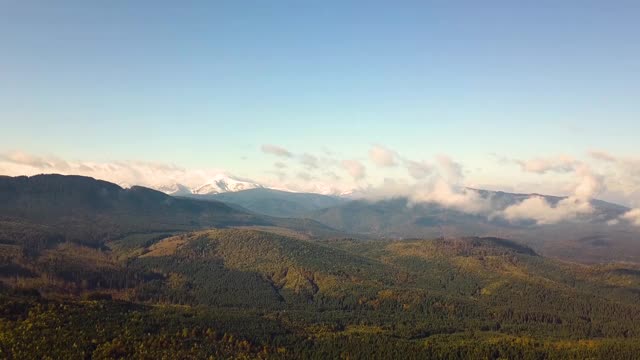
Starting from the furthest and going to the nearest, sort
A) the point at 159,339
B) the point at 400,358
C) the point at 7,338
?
the point at 400,358, the point at 159,339, the point at 7,338

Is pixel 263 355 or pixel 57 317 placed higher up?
pixel 57 317

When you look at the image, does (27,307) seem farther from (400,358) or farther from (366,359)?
(400,358)

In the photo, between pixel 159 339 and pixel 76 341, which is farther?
pixel 159 339

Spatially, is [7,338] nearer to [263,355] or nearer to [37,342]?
[37,342]

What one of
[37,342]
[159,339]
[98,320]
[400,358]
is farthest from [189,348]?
[400,358]

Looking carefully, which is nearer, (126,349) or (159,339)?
(126,349)

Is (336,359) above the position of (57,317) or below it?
below

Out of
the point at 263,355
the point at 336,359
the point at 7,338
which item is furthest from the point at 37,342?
the point at 336,359

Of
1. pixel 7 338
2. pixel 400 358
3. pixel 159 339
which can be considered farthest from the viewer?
pixel 400 358
